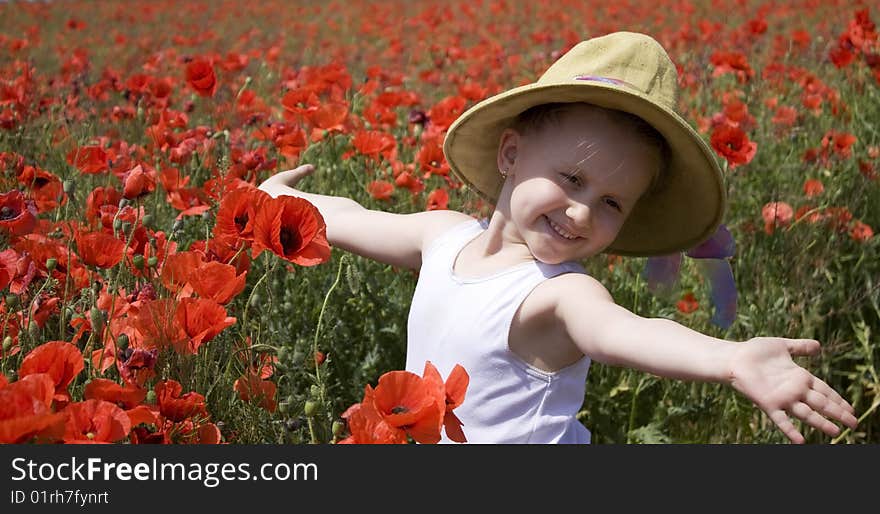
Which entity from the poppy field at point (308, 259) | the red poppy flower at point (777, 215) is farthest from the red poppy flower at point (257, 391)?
the red poppy flower at point (777, 215)

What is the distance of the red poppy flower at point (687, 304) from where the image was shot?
2.71 metres

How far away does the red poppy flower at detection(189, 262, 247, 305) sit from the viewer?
143cm

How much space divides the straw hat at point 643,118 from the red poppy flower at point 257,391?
65 centimetres

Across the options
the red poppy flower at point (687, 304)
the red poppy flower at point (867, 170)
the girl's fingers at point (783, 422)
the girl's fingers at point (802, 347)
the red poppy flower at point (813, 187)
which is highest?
the girl's fingers at point (802, 347)

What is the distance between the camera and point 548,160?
163 centimetres

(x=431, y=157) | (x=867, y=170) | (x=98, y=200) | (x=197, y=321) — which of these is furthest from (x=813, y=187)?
(x=197, y=321)

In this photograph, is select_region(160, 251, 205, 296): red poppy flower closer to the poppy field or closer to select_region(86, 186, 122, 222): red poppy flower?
the poppy field

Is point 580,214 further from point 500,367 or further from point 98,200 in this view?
point 98,200

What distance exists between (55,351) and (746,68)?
3.05 m

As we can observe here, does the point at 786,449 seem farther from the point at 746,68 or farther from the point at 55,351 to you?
the point at 746,68

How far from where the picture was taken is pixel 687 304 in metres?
2.72

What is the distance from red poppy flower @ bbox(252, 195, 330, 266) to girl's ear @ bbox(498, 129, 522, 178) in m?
0.41

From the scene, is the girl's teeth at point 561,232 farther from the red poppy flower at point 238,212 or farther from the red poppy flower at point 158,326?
the red poppy flower at point 158,326

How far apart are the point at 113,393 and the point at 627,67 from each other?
1000 mm
